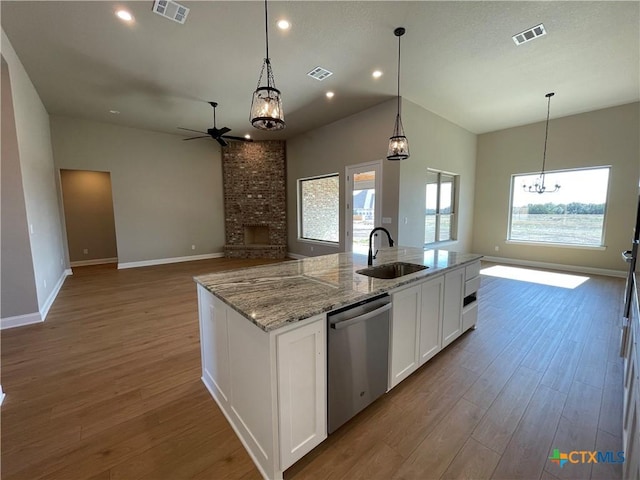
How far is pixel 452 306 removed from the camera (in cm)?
251

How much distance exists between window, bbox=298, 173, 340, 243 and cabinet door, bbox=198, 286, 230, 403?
451 centimetres

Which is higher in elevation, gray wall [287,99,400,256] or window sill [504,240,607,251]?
gray wall [287,99,400,256]

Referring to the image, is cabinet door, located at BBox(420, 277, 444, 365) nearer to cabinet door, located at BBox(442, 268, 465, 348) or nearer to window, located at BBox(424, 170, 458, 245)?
cabinet door, located at BBox(442, 268, 465, 348)

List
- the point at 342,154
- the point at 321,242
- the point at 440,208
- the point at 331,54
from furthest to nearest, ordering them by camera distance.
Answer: the point at 321,242
the point at 440,208
the point at 342,154
the point at 331,54

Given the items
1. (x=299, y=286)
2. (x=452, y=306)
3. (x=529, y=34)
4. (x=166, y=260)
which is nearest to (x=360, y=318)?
(x=299, y=286)

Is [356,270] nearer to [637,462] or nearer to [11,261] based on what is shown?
[637,462]

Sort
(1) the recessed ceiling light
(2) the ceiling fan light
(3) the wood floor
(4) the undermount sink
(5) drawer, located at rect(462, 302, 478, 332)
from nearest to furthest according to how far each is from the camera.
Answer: (3) the wood floor
(2) the ceiling fan light
(4) the undermount sink
(1) the recessed ceiling light
(5) drawer, located at rect(462, 302, 478, 332)

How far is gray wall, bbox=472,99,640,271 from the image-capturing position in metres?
5.02

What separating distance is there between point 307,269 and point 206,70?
3421mm

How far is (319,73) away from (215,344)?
12.5ft

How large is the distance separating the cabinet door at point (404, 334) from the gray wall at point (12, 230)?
4321 millimetres

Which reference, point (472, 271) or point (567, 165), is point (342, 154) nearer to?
point (472, 271)

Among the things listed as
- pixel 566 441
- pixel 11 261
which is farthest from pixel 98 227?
pixel 566 441

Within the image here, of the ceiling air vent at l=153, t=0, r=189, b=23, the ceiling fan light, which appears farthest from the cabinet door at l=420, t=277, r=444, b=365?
the ceiling air vent at l=153, t=0, r=189, b=23
